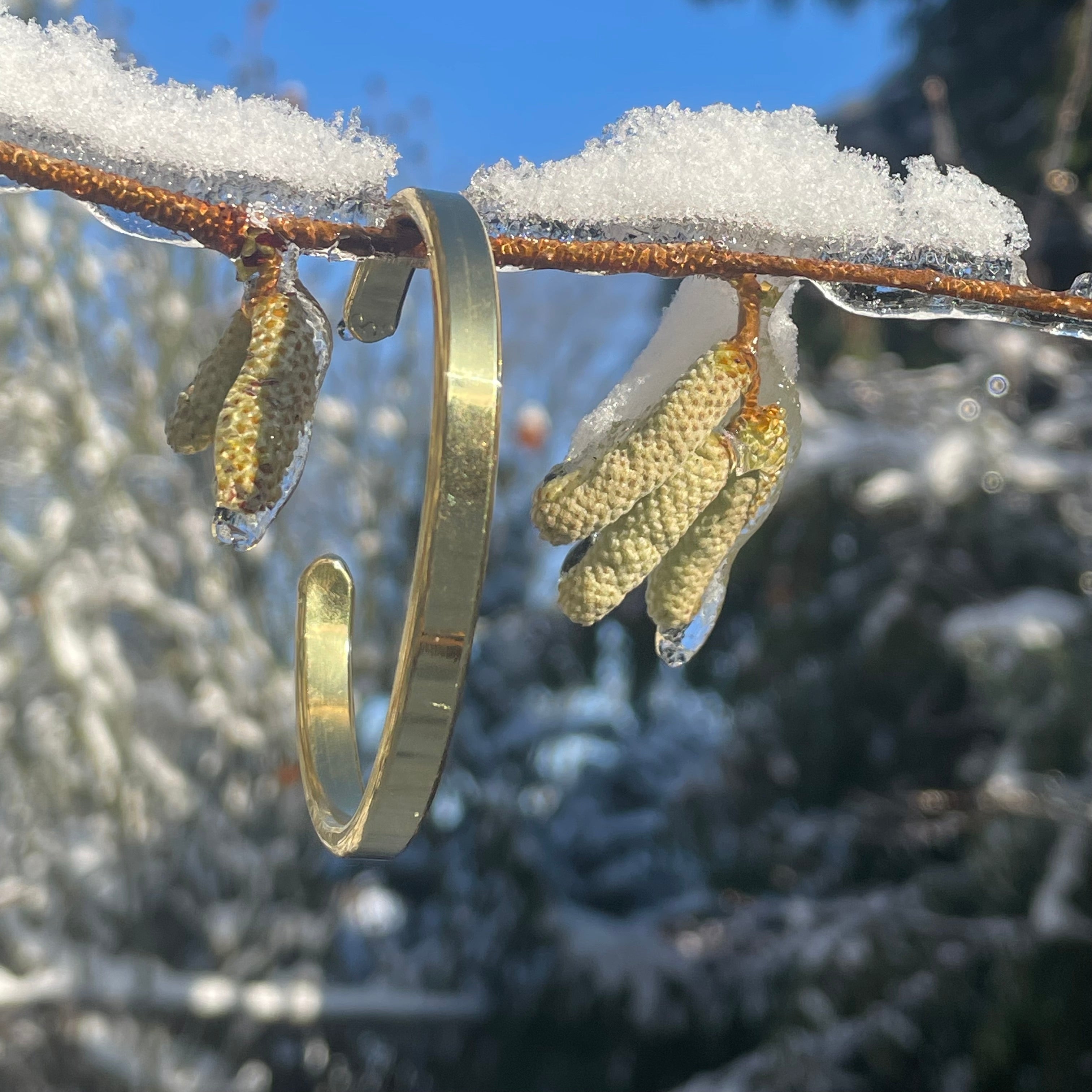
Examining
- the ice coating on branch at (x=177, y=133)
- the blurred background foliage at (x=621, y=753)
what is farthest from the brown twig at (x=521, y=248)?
the blurred background foliage at (x=621, y=753)

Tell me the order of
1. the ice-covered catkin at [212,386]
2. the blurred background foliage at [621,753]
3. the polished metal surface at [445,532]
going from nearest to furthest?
the polished metal surface at [445,532] → the ice-covered catkin at [212,386] → the blurred background foliage at [621,753]

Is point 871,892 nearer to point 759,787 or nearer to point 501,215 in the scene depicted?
point 759,787

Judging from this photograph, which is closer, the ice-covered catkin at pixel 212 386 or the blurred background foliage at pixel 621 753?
the ice-covered catkin at pixel 212 386

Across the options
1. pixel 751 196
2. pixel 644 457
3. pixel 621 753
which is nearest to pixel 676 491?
pixel 644 457

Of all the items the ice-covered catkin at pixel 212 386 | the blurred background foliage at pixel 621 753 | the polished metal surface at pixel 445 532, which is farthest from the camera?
the blurred background foliage at pixel 621 753

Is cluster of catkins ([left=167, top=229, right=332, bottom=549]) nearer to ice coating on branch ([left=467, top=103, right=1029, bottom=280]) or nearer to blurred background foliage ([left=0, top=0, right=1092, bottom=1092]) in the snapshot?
ice coating on branch ([left=467, top=103, right=1029, bottom=280])

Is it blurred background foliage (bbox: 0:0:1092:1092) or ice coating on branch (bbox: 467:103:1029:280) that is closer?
ice coating on branch (bbox: 467:103:1029:280)

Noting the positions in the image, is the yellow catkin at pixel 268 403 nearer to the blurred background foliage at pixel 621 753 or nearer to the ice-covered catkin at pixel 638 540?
the ice-covered catkin at pixel 638 540

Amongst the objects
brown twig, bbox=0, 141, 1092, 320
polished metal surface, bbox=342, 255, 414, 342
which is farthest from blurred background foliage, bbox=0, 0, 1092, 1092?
polished metal surface, bbox=342, 255, 414, 342
